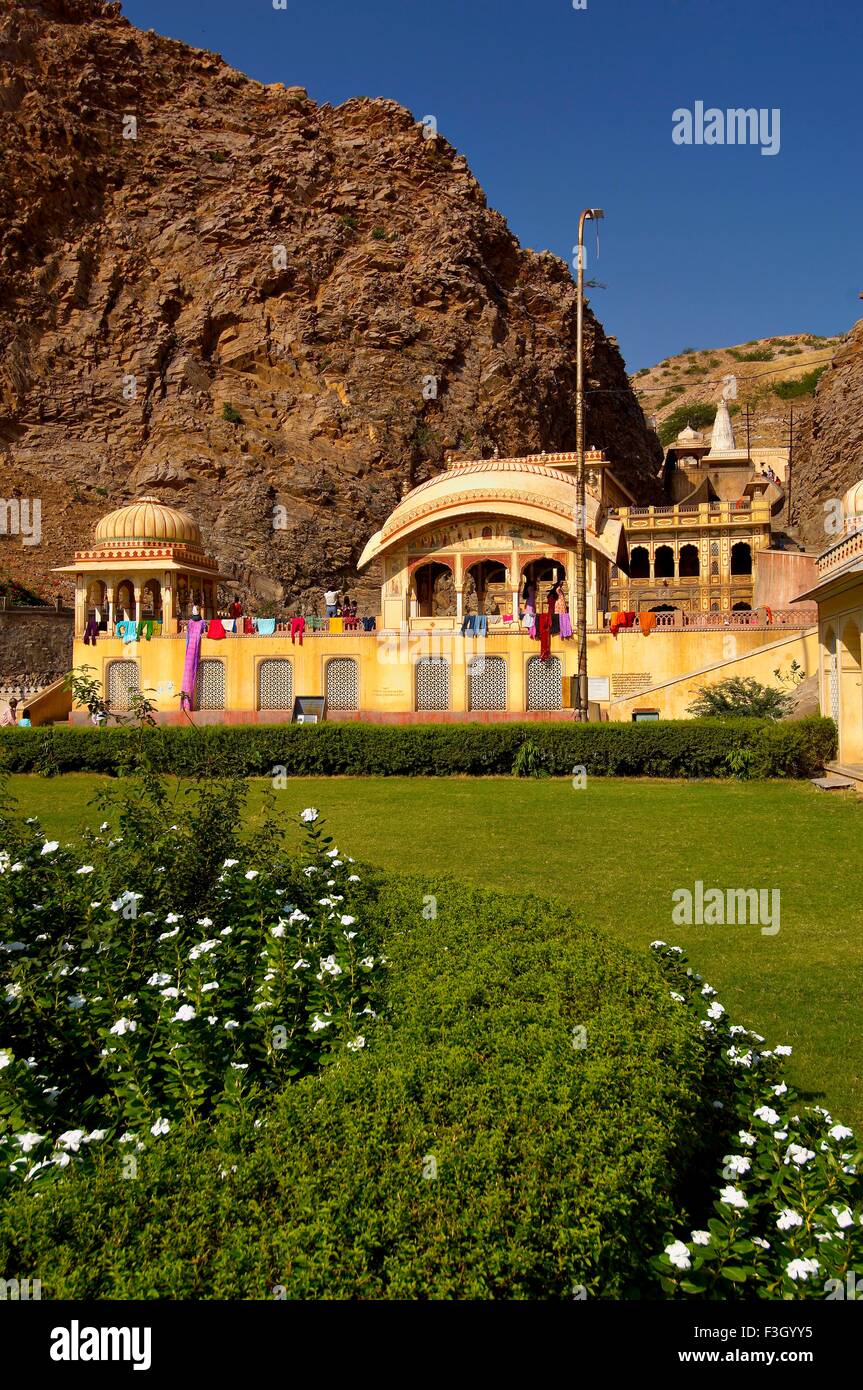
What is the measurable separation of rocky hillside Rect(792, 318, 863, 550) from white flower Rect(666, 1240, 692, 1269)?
44.8 m

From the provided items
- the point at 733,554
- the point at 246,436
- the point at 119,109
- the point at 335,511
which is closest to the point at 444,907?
the point at 733,554

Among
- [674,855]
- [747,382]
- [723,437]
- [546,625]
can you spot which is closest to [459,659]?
[546,625]

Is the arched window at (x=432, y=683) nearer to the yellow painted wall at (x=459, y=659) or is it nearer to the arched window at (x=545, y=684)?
the yellow painted wall at (x=459, y=659)

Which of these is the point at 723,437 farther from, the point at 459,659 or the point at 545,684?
the point at 459,659

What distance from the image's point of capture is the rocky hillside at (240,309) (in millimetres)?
55000

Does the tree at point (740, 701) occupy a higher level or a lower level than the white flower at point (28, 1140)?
higher

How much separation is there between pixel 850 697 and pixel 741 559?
24.4 meters

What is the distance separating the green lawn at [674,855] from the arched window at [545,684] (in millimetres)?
6341

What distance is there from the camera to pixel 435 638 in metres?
26.8

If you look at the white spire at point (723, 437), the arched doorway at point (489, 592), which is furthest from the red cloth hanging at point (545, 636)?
the white spire at point (723, 437)

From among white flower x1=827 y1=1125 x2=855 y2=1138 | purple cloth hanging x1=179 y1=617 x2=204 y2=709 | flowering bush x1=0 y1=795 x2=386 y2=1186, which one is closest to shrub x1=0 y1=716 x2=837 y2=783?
purple cloth hanging x1=179 y1=617 x2=204 y2=709

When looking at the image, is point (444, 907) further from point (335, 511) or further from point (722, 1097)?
point (335, 511)
